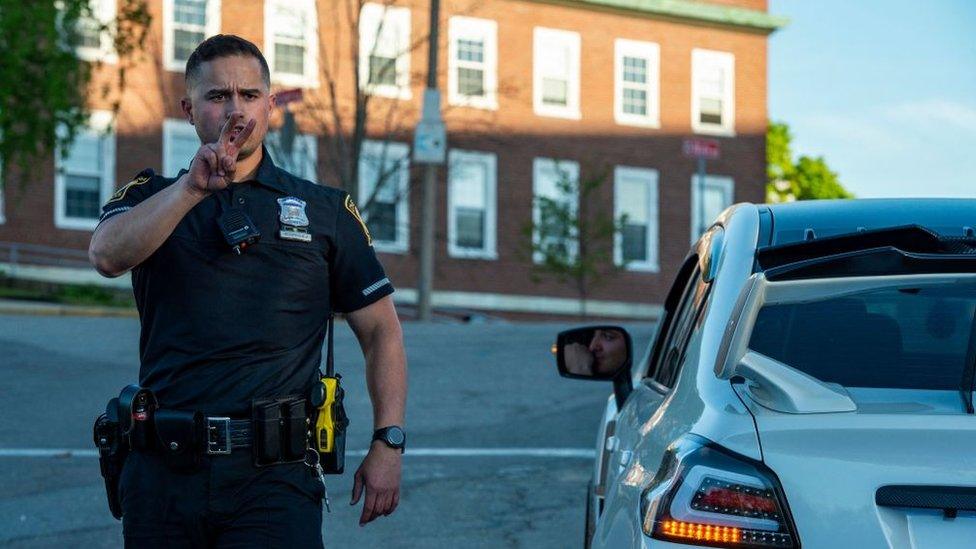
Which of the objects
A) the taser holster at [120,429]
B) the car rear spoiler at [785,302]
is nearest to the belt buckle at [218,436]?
the taser holster at [120,429]

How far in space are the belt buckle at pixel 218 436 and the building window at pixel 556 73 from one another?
34.5m

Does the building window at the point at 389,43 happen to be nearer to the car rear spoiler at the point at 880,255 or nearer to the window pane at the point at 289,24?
the window pane at the point at 289,24

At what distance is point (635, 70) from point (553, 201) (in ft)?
19.2

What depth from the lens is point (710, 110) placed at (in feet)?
134

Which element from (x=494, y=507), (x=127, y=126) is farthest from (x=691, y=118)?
(x=494, y=507)

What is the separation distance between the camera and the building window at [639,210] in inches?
1543

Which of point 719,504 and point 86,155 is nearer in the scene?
point 719,504

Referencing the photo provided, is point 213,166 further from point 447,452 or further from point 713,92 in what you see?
point 713,92

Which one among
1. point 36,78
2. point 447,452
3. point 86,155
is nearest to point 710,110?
point 86,155

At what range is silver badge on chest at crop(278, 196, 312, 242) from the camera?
3.90 metres

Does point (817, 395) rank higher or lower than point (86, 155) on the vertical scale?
lower

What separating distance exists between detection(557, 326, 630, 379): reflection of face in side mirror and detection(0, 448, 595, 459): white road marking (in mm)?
5826

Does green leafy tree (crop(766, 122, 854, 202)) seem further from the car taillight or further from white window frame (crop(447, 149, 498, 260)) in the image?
the car taillight

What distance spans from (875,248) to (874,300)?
0.16 m
